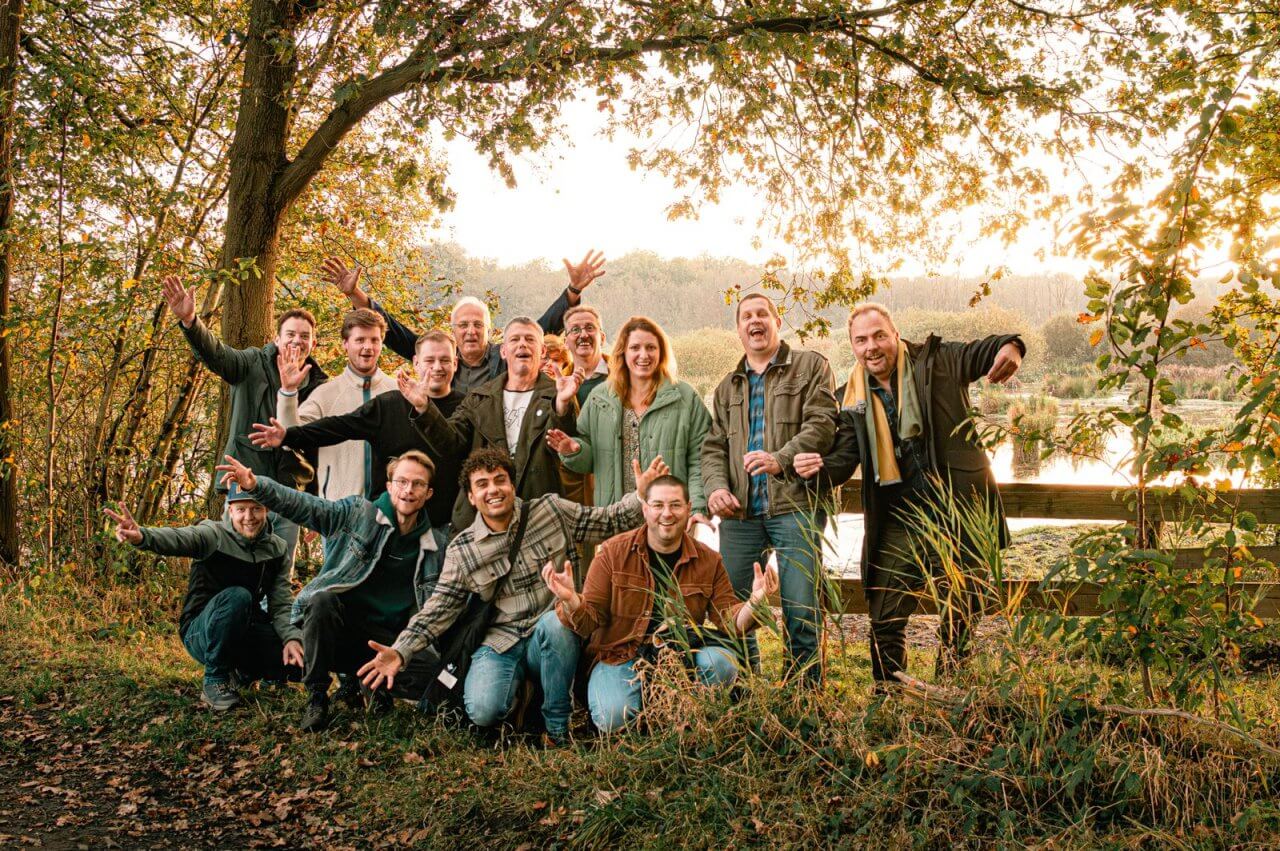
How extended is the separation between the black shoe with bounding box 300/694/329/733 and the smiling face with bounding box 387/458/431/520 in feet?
3.17

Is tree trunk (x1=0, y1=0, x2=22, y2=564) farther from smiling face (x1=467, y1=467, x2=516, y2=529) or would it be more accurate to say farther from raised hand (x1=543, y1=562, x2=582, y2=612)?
raised hand (x1=543, y1=562, x2=582, y2=612)

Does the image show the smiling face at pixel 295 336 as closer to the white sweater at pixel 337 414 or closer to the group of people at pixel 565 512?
the group of people at pixel 565 512

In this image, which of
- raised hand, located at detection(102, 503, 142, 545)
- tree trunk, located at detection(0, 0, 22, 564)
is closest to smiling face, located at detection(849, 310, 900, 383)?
raised hand, located at detection(102, 503, 142, 545)

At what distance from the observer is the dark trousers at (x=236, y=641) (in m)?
5.20

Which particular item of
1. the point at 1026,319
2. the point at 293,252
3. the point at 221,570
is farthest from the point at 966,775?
the point at 1026,319

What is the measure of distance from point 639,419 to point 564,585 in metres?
1.08

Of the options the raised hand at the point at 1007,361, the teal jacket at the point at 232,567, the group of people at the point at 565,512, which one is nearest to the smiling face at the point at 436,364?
the group of people at the point at 565,512

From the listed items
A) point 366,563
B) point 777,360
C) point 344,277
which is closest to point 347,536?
point 366,563

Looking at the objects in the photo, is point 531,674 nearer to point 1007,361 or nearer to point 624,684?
point 624,684

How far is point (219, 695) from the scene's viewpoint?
5.27m

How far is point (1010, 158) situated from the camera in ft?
25.2

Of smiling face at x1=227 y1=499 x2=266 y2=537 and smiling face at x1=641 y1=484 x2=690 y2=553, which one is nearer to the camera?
smiling face at x1=641 y1=484 x2=690 y2=553

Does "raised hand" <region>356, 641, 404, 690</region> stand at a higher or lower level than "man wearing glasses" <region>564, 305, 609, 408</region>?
lower

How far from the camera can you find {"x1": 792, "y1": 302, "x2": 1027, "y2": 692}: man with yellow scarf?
4.43 metres
